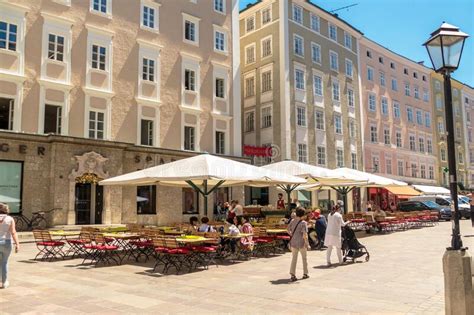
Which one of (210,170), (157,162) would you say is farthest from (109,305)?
(157,162)

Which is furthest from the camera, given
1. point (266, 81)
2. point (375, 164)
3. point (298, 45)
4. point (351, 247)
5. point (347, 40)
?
point (375, 164)

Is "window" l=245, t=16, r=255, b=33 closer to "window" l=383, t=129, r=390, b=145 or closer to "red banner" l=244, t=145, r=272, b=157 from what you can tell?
"red banner" l=244, t=145, r=272, b=157

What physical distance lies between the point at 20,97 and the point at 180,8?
41.8 ft

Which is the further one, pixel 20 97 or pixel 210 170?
pixel 20 97

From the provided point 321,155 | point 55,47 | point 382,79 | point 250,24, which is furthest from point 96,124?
point 382,79

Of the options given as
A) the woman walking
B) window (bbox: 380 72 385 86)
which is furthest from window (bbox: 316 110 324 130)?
the woman walking

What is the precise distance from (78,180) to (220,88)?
12920mm

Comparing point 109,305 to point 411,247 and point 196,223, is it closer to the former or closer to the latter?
point 196,223

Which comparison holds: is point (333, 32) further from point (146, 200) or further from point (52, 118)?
point (52, 118)

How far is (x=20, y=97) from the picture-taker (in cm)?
2206

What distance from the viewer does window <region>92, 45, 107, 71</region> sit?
25.2 m

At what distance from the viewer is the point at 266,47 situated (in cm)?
3791

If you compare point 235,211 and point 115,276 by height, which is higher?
point 235,211

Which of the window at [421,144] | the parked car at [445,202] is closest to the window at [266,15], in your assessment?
the parked car at [445,202]
